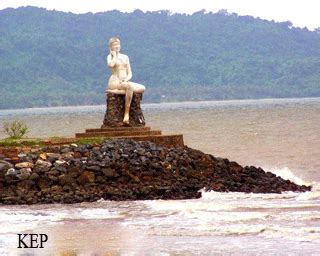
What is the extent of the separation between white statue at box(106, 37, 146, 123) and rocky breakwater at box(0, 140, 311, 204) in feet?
8.20

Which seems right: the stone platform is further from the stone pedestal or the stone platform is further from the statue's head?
the statue's head

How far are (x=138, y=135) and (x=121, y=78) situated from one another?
6.31 feet

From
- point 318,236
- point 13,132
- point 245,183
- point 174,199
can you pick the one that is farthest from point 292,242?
point 13,132

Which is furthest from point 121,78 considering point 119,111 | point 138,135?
point 138,135

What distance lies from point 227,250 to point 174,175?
27.2ft

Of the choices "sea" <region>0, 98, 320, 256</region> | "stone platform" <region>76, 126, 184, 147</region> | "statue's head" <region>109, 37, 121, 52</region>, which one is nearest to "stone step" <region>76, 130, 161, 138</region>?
"stone platform" <region>76, 126, 184, 147</region>

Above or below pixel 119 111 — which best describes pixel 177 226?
below

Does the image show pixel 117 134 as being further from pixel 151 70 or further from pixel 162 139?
pixel 151 70

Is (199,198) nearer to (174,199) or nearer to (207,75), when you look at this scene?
(174,199)

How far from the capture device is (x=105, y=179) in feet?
85.8

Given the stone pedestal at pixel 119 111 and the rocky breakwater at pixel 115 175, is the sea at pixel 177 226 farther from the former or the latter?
the stone pedestal at pixel 119 111

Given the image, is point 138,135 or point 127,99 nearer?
point 138,135

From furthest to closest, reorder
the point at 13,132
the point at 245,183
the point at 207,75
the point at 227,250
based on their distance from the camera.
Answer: the point at 207,75 → the point at 13,132 → the point at 245,183 → the point at 227,250

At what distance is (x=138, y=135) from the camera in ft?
96.3
